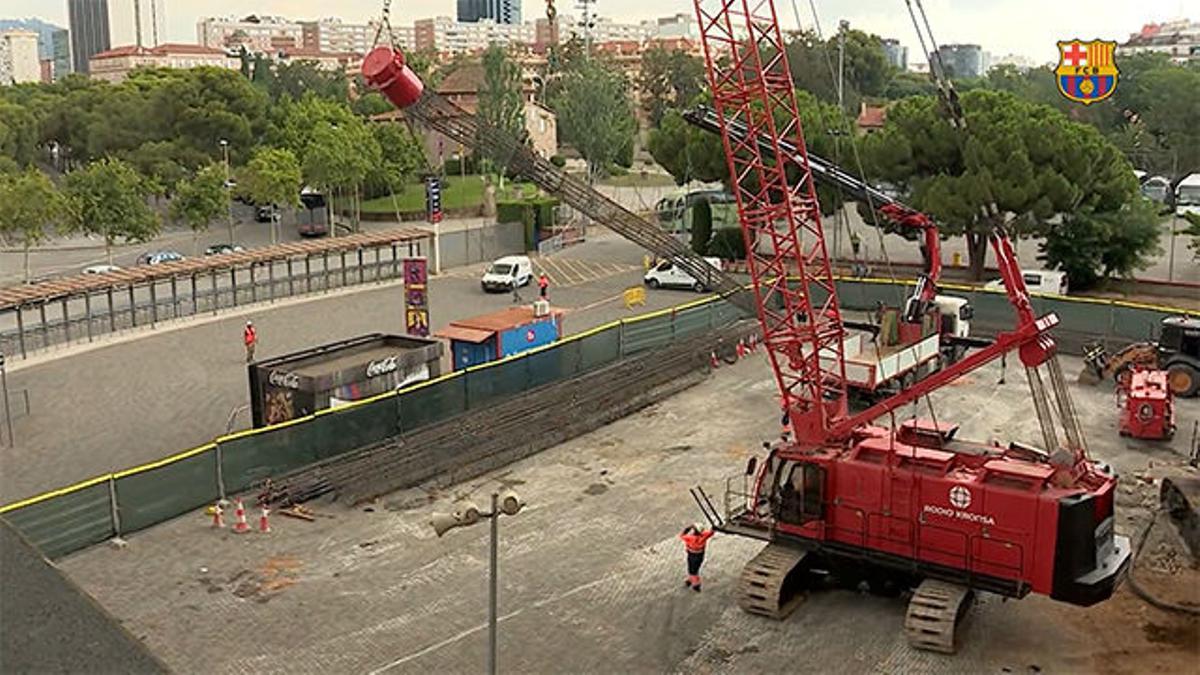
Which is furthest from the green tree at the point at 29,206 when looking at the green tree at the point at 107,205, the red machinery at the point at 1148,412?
the red machinery at the point at 1148,412

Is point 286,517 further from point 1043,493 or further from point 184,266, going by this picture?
point 184,266

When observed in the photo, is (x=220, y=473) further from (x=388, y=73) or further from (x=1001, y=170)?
(x=1001, y=170)

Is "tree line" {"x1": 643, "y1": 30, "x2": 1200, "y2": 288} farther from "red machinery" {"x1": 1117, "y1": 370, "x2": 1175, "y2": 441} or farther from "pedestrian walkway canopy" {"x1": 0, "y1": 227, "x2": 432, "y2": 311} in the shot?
"pedestrian walkway canopy" {"x1": 0, "y1": 227, "x2": 432, "y2": 311}

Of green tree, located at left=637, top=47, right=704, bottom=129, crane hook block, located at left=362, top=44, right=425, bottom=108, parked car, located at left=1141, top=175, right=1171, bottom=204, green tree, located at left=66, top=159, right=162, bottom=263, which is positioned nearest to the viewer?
crane hook block, located at left=362, top=44, right=425, bottom=108

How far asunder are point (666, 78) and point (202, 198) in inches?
3318

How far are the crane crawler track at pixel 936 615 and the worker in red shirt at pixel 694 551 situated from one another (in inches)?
143

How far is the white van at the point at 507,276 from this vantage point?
47.4 m

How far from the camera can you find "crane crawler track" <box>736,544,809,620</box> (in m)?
18.5

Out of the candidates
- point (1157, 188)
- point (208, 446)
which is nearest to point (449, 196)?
point (1157, 188)

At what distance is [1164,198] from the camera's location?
74188 mm

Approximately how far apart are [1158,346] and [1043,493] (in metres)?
18.2

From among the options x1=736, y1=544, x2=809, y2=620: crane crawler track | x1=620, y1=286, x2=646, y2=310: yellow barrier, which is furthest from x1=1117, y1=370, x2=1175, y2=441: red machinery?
x1=620, y1=286, x2=646, y2=310: yellow barrier

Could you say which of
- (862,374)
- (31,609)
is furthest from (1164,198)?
(31,609)

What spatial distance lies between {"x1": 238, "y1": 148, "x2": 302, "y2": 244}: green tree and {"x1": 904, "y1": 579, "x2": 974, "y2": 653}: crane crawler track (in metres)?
50.2
